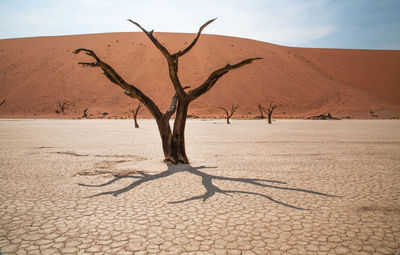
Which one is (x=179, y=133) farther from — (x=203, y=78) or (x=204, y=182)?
(x=203, y=78)

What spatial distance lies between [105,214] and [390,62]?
86051 mm

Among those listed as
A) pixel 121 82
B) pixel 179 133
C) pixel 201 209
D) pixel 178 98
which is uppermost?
pixel 121 82

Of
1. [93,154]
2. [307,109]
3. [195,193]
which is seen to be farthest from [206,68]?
[195,193]

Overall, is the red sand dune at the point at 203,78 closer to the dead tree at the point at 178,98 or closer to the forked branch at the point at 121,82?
the dead tree at the point at 178,98

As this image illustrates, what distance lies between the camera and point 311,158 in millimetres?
8172

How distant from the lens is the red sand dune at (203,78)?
48.7 meters

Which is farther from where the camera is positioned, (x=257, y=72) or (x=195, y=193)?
(x=257, y=72)

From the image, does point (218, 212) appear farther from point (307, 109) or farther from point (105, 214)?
point (307, 109)

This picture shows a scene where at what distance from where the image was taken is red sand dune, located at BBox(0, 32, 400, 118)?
48.7 m

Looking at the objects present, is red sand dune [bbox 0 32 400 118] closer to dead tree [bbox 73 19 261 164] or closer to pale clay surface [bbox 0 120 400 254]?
dead tree [bbox 73 19 261 164]

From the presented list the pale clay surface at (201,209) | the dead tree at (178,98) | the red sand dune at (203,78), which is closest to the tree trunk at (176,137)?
the dead tree at (178,98)

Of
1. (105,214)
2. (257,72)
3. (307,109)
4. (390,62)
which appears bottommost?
(105,214)

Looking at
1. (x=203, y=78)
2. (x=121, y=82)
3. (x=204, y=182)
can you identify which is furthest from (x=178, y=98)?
Answer: (x=203, y=78)

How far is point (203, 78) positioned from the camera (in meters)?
52.3
